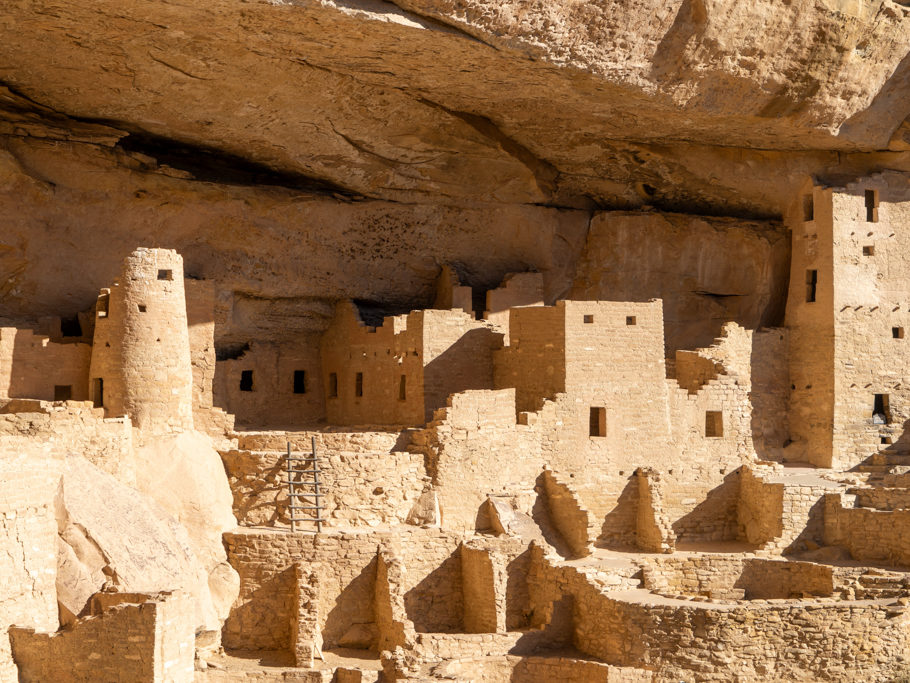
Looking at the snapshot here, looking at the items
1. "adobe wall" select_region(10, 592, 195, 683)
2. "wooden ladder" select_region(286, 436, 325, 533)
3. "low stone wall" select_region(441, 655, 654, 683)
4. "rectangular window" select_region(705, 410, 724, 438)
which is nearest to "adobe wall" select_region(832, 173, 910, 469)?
"rectangular window" select_region(705, 410, 724, 438)

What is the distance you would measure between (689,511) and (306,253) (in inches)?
313

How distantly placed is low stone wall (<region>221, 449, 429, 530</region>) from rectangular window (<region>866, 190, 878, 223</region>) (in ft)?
34.9

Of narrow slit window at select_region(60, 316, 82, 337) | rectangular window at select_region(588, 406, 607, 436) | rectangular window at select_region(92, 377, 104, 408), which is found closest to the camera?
rectangular window at select_region(92, 377, 104, 408)

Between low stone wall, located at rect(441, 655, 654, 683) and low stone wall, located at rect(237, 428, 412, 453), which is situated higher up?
low stone wall, located at rect(237, 428, 412, 453)

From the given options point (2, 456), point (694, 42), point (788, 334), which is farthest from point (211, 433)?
point (788, 334)

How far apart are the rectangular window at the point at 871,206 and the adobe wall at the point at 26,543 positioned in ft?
53.4

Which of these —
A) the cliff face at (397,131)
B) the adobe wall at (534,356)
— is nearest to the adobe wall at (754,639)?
the adobe wall at (534,356)

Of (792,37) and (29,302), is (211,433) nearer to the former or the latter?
(29,302)

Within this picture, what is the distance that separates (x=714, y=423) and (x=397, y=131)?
7.17 meters

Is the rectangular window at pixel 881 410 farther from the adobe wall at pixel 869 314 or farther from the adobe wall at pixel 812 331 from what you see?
the adobe wall at pixel 812 331

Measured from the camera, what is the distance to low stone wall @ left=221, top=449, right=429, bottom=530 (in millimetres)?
23266

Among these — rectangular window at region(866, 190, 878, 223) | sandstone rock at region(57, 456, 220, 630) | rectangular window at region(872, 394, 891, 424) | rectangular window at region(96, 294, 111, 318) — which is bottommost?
sandstone rock at region(57, 456, 220, 630)

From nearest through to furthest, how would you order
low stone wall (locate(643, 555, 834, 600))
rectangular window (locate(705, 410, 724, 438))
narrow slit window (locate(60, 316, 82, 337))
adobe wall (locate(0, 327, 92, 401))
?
1. adobe wall (locate(0, 327, 92, 401))
2. low stone wall (locate(643, 555, 834, 600))
3. narrow slit window (locate(60, 316, 82, 337))
4. rectangular window (locate(705, 410, 724, 438))

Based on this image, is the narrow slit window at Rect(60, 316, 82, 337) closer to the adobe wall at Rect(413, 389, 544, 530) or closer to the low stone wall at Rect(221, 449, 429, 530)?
the low stone wall at Rect(221, 449, 429, 530)
